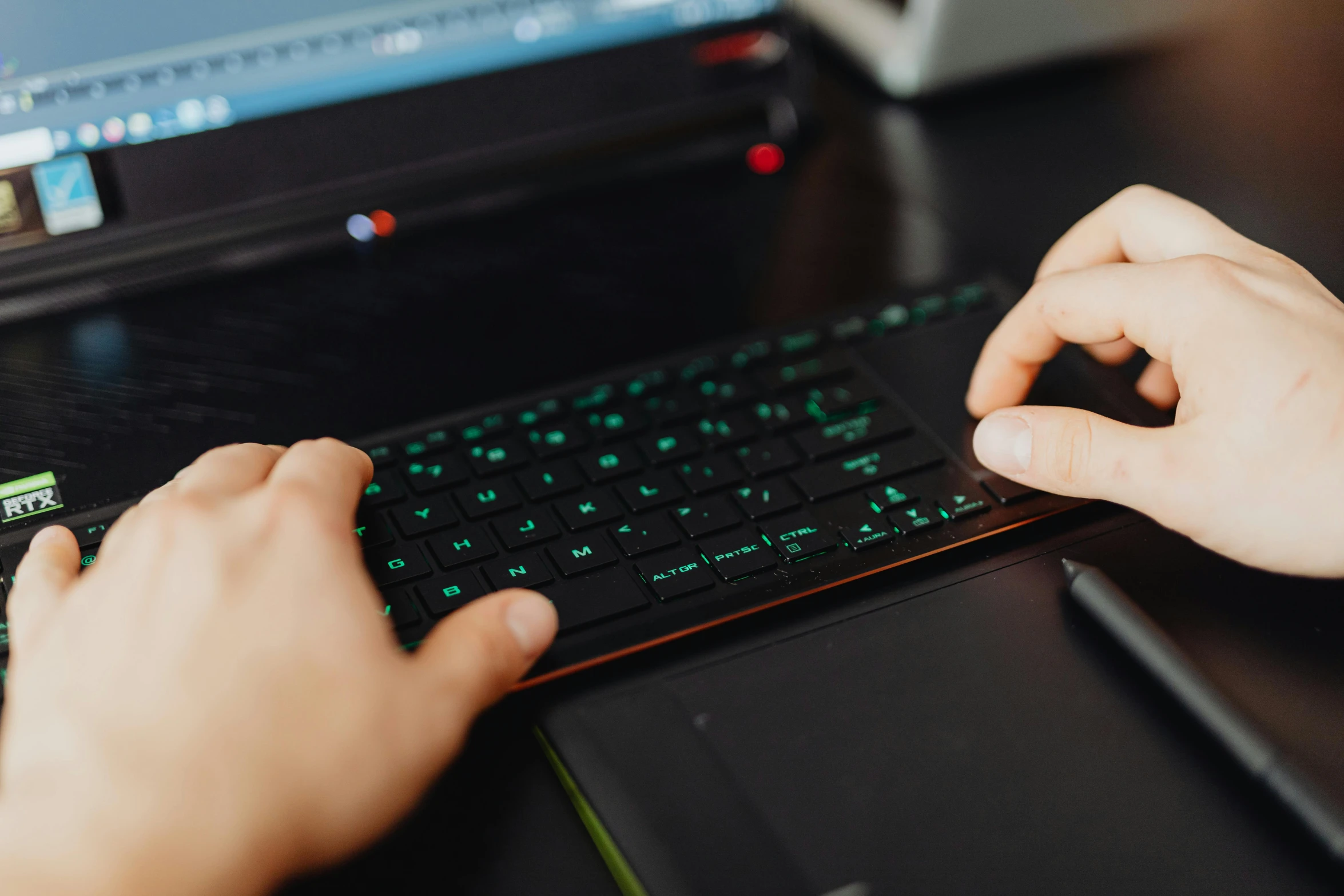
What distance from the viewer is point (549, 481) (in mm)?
477

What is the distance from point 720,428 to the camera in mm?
509

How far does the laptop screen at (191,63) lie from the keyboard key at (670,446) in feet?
0.84

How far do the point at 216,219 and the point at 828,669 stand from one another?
406 millimetres

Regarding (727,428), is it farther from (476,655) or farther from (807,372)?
(476,655)

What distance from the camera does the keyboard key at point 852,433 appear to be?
1.64ft

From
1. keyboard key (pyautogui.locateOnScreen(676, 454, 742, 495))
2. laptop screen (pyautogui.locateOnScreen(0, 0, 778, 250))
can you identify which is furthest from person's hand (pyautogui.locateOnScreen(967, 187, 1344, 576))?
laptop screen (pyautogui.locateOnScreen(0, 0, 778, 250))

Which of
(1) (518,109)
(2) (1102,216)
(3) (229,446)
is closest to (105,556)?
(3) (229,446)

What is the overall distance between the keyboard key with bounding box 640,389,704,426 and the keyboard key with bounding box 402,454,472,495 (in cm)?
9

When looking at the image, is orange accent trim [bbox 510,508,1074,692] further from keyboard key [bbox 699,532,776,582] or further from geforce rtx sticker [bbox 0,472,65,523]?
geforce rtx sticker [bbox 0,472,65,523]

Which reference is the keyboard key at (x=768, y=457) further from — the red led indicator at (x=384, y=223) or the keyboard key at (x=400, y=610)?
the red led indicator at (x=384, y=223)

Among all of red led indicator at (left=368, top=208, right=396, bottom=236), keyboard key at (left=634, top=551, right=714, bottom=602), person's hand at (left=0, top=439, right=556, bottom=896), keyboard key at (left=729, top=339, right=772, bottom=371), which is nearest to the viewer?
person's hand at (left=0, top=439, right=556, bottom=896)

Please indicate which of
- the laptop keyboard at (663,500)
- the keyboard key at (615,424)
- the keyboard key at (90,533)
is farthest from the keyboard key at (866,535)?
the keyboard key at (90,533)

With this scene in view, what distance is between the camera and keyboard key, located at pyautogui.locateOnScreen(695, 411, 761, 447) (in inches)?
19.8

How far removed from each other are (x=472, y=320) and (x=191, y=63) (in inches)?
7.2
